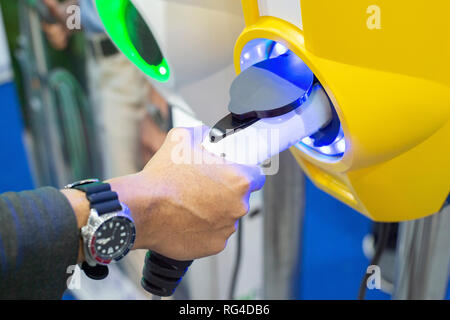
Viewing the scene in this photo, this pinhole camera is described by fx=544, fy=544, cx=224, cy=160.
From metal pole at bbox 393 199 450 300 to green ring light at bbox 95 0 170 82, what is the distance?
0.36 m

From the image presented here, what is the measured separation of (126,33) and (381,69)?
0.30 metres

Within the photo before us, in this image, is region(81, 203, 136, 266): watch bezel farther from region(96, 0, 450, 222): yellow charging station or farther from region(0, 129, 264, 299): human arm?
region(96, 0, 450, 222): yellow charging station

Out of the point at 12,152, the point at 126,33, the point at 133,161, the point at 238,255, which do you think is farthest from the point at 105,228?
the point at 12,152

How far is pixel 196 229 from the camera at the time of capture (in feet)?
1.97

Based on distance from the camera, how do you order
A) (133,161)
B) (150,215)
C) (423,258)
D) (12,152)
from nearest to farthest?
(150,215), (423,258), (133,161), (12,152)

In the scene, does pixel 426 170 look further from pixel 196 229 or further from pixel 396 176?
pixel 196 229

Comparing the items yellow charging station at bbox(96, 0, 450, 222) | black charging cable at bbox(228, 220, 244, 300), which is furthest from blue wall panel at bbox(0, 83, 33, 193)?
yellow charging station at bbox(96, 0, 450, 222)

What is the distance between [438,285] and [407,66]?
1.27 ft

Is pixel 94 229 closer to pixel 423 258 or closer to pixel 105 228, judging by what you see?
pixel 105 228

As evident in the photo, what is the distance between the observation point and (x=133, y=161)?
1216 millimetres

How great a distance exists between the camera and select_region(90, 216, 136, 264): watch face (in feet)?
1.74

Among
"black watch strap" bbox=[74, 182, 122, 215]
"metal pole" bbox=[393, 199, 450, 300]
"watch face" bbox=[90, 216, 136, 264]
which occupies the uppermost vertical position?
"black watch strap" bbox=[74, 182, 122, 215]
